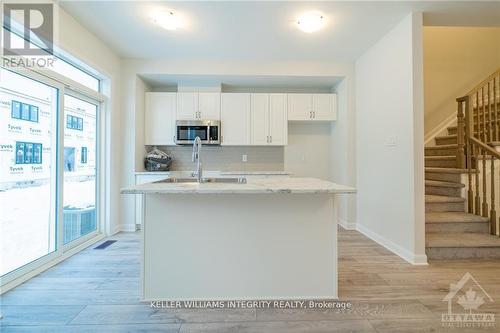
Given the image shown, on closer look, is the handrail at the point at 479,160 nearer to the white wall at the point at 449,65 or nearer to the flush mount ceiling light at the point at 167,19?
the white wall at the point at 449,65

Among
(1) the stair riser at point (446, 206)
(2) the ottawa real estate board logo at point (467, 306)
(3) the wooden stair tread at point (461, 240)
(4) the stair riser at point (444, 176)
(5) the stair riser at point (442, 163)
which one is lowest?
(2) the ottawa real estate board logo at point (467, 306)

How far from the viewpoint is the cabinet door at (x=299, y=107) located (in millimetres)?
4449

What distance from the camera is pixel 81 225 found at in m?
3.38

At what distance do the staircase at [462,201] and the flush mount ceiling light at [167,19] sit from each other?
143 inches

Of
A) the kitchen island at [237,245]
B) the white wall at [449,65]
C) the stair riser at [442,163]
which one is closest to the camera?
the kitchen island at [237,245]

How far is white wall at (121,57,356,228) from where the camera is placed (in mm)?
4000

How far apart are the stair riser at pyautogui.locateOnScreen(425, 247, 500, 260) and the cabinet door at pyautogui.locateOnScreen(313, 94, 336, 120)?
245 centimetres

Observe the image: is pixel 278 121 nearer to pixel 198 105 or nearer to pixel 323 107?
pixel 323 107

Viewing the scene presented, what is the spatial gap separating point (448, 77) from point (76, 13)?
5.75 meters

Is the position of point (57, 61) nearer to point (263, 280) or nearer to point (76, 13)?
point (76, 13)

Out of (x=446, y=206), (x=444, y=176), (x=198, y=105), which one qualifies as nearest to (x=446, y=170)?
(x=444, y=176)

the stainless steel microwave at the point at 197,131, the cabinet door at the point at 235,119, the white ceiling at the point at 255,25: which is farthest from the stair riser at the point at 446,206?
the stainless steel microwave at the point at 197,131

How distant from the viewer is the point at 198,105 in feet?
14.2

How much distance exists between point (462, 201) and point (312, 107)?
2.44 metres
